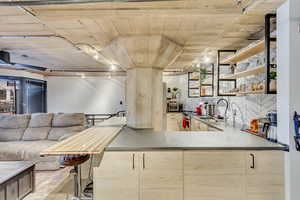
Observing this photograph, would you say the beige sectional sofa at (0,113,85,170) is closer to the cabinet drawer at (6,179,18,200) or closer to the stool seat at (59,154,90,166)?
the cabinet drawer at (6,179,18,200)

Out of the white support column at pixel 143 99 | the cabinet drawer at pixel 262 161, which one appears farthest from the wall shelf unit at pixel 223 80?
the cabinet drawer at pixel 262 161

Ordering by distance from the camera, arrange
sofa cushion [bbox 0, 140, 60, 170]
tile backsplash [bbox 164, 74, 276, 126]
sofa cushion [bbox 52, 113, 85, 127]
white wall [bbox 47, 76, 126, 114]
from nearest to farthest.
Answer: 1. tile backsplash [bbox 164, 74, 276, 126]
2. sofa cushion [bbox 0, 140, 60, 170]
3. sofa cushion [bbox 52, 113, 85, 127]
4. white wall [bbox 47, 76, 126, 114]

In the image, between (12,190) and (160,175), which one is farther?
(12,190)

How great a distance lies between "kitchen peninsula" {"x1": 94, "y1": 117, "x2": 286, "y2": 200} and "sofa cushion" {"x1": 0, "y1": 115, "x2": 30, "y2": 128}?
3740mm

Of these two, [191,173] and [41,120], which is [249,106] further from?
[41,120]

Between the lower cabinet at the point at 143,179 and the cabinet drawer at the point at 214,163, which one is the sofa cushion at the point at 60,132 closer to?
the lower cabinet at the point at 143,179

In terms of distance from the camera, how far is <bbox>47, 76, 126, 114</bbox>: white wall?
8.19 metres

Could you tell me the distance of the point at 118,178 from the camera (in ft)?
6.64

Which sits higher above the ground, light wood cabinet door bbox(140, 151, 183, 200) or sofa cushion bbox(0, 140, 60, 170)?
light wood cabinet door bbox(140, 151, 183, 200)

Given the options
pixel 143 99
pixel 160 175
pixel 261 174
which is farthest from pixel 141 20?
pixel 261 174

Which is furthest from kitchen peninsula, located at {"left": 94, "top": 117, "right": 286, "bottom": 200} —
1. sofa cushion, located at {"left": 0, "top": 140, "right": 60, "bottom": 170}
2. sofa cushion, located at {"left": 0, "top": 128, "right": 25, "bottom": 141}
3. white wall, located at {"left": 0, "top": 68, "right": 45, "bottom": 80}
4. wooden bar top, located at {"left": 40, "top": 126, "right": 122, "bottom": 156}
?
white wall, located at {"left": 0, "top": 68, "right": 45, "bottom": 80}

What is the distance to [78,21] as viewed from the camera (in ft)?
7.40

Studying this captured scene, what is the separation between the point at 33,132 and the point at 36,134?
0.10 metres

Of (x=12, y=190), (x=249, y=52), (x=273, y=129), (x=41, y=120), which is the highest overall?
(x=249, y=52)
